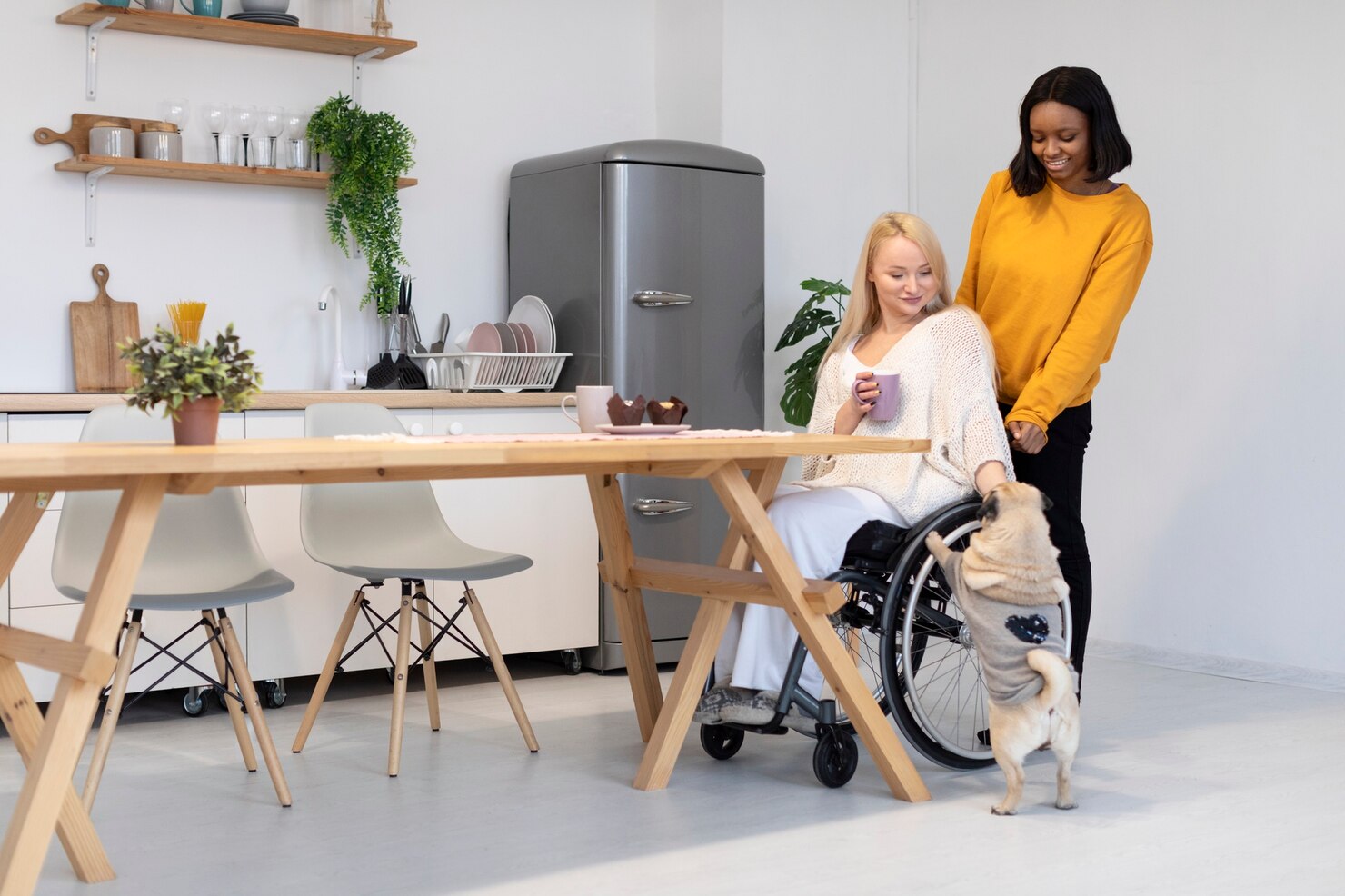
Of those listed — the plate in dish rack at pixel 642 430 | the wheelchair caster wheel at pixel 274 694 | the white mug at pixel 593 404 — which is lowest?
the wheelchair caster wheel at pixel 274 694

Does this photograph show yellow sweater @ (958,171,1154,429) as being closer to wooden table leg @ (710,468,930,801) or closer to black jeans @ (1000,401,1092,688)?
black jeans @ (1000,401,1092,688)

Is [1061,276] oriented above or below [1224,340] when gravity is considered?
above

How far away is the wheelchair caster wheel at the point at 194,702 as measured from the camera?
145 inches

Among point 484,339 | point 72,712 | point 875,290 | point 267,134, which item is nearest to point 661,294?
point 484,339

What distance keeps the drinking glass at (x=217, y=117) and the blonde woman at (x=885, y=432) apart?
1.96 meters

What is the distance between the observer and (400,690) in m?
3.08

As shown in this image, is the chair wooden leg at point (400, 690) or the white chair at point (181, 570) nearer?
the white chair at point (181, 570)

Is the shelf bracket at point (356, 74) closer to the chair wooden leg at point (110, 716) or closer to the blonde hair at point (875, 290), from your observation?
the blonde hair at point (875, 290)

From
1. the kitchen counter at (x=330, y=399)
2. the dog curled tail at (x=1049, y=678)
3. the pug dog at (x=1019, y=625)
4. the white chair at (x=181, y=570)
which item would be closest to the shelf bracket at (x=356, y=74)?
the kitchen counter at (x=330, y=399)

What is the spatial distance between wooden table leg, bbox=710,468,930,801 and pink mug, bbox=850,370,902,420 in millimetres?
350

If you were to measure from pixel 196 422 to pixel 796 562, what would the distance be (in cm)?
127

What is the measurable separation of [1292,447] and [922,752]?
72.2 inches

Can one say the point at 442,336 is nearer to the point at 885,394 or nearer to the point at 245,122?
the point at 245,122

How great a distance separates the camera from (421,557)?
3.36m
